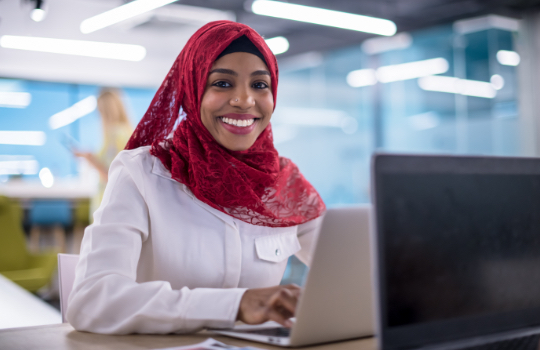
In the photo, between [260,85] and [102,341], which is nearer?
[102,341]

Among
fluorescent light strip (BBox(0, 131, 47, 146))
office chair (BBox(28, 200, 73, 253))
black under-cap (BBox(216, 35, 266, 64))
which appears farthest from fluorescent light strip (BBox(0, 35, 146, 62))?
black under-cap (BBox(216, 35, 266, 64))

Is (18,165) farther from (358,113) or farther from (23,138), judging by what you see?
(358,113)

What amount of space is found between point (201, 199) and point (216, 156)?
12 centimetres

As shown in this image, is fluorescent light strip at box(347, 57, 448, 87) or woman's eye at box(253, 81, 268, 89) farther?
fluorescent light strip at box(347, 57, 448, 87)

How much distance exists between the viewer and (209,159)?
1.21 m

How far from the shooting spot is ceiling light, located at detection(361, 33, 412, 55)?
5.18 meters

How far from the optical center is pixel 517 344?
2.09 ft

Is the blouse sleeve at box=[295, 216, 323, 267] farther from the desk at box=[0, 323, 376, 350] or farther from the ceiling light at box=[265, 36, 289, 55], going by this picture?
the ceiling light at box=[265, 36, 289, 55]

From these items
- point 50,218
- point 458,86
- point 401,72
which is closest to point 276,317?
point 50,218

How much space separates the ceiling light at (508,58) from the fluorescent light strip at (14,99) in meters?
5.51

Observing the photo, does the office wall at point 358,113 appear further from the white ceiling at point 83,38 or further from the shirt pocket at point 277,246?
the shirt pocket at point 277,246

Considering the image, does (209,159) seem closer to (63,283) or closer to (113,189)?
(113,189)

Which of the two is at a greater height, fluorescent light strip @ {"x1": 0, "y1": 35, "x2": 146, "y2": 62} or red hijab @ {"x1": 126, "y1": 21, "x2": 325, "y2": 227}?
fluorescent light strip @ {"x1": 0, "y1": 35, "x2": 146, "y2": 62}

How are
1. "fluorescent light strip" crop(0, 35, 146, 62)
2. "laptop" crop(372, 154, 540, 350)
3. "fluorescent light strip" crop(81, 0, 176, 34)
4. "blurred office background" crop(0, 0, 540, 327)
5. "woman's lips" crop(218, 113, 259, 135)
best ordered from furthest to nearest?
"fluorescent light strip" crop(0, 35, 146, 62)
"blurred office background" crop(0, 0, 540, 327)
"fluorescent light strip" crop(81, 0, 176, 34)
"woman's lips" crop(218, 113, 259, 135)
"laptop" crop(372, 154, 540, 350)
